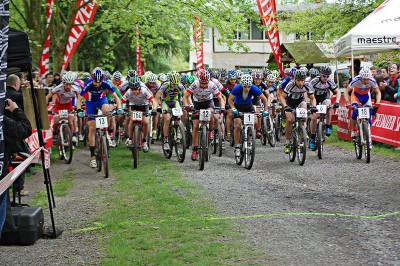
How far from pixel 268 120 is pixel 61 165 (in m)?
5.52

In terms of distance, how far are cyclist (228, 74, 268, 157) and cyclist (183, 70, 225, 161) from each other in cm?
33

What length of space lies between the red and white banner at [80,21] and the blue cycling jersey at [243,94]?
26.0ft

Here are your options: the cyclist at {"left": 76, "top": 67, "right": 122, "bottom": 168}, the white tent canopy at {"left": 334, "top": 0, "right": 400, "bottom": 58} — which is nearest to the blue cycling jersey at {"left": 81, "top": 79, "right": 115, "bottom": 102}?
the cyclist at {"left": 76, "top": 67, "right": 122, "bottom": 168}

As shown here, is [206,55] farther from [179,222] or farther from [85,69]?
[179,222]

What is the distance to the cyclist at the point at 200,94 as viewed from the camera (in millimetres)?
14430

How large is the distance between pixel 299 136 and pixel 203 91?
7.41ft

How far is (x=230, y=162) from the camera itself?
15.0 m

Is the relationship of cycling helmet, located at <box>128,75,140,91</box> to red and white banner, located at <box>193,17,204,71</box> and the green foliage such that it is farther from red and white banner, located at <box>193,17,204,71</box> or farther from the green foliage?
the green foliage

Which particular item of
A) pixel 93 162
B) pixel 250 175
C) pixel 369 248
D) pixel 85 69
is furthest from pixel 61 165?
pixel 85 69

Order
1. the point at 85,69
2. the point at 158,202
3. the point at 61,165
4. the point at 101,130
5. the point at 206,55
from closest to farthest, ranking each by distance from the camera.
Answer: the point at 158,202
the point at 101,130
the point at 61,165
the point at 85,69
the point at 206,55

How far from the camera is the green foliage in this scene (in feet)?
87.5

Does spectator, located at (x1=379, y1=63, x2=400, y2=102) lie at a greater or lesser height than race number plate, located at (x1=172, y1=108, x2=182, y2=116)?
greater

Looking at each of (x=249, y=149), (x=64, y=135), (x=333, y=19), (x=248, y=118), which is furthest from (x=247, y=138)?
(x=333, y=19)

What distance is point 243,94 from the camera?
582 inches
